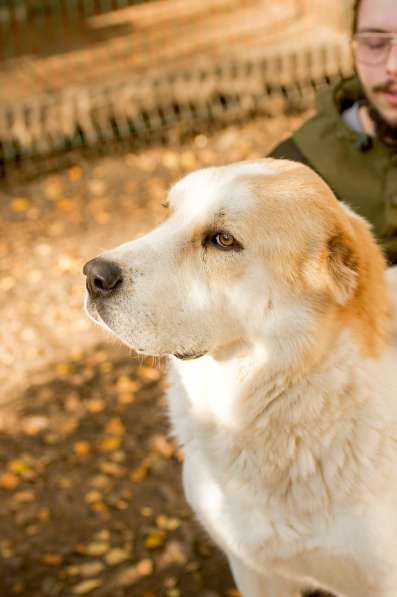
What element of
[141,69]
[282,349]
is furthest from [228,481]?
[141,69]

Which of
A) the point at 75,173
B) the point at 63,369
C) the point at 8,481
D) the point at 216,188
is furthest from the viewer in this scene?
the point at 75,173

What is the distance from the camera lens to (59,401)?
4.37 m

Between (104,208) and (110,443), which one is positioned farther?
(104,208)

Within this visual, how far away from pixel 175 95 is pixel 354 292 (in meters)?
5.11

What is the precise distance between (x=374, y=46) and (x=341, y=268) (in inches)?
45.5

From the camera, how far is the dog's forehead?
2082 millimetres

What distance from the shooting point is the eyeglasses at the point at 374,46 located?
2723 millimetres

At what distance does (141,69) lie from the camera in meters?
7.15

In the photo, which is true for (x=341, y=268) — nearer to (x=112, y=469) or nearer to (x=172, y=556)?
(x=172, y=556)

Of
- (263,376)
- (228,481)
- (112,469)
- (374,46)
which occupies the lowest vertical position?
(112,469)

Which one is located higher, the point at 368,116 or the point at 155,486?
the point at 368,116

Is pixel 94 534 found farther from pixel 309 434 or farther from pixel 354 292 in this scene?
pixel 354 292

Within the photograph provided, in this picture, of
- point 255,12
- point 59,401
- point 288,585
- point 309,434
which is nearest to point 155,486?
point 59,401

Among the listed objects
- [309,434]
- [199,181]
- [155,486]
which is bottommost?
[155,486]
